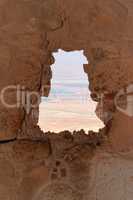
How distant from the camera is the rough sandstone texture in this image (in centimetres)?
192

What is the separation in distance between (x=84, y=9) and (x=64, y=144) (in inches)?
28.1

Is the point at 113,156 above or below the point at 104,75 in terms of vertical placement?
below

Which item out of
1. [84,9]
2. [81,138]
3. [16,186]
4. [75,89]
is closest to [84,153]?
[81,138]

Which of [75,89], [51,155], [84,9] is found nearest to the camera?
[84,9]

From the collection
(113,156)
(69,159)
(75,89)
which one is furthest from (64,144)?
(75,89)

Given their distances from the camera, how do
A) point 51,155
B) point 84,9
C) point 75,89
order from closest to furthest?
point 84,9
point 51,155
point 75,89

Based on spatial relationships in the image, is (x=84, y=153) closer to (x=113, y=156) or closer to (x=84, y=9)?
(x=113, y=156)

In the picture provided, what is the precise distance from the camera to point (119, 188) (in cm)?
206

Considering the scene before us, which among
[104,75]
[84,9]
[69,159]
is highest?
[84,9]

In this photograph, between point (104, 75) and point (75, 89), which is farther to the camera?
point (75, 89)

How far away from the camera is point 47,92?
2.08 meters

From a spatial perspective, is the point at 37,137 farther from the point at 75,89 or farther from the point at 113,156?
the point at 75,89

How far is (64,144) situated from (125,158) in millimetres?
331

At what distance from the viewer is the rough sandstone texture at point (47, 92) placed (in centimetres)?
192
